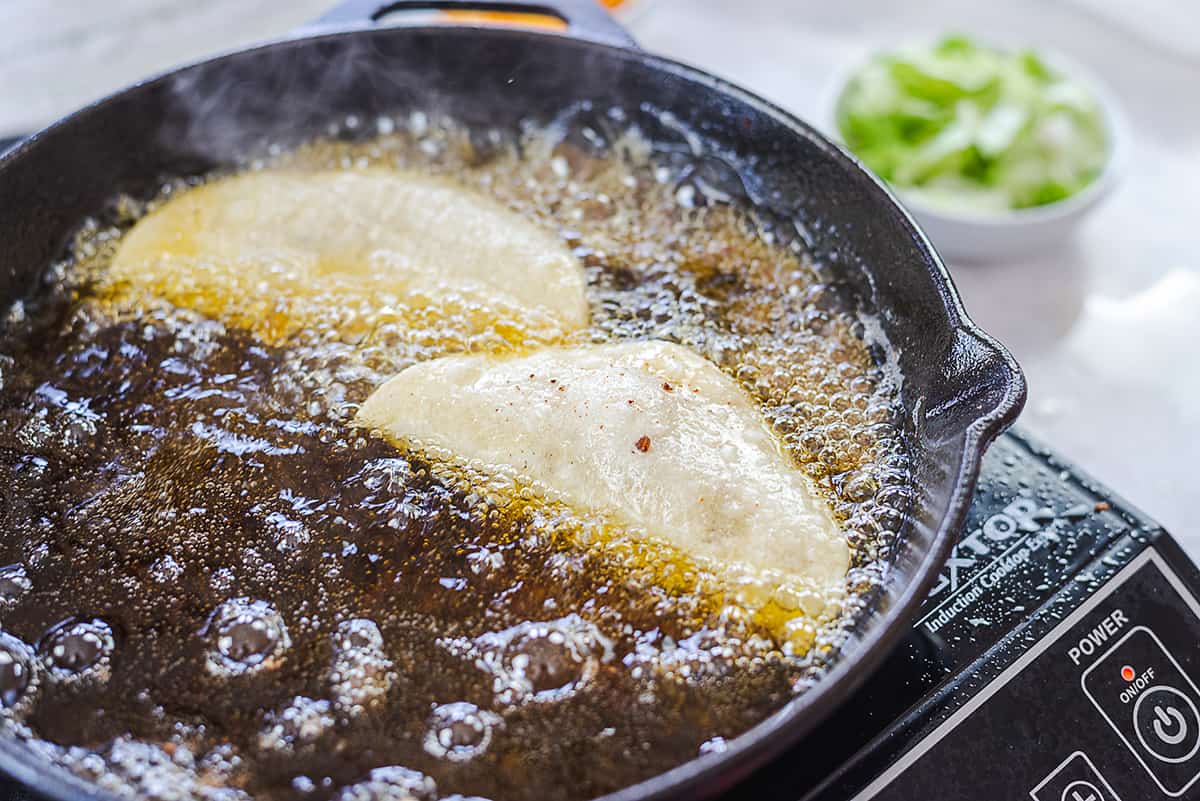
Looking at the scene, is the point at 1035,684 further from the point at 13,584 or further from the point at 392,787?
the point at 13,584

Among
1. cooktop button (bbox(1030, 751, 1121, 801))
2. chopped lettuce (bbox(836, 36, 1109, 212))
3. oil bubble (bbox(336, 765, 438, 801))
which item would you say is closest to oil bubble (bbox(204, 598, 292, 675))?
oil bubble (bbox(336, 765, 438, 801))

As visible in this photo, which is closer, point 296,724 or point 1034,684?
point 296,724

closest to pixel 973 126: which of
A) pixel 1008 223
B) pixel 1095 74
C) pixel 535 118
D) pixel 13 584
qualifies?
pixel 1008 223

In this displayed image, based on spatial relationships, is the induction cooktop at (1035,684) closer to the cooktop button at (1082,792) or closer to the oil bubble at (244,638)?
the cooktop button at (1082,792)

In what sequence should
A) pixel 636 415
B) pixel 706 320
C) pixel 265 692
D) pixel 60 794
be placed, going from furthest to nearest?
pixel 706 320
pixel 636 415
pixel 265 692
pixel 60 794

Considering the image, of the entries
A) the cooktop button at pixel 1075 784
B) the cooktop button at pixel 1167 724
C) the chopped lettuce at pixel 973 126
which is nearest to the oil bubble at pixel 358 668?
the cooktop button at pixel 1075 784

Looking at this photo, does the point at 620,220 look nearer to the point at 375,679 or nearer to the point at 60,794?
the point at 375,679

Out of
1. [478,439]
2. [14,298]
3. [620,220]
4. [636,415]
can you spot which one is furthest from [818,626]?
[14,298]
